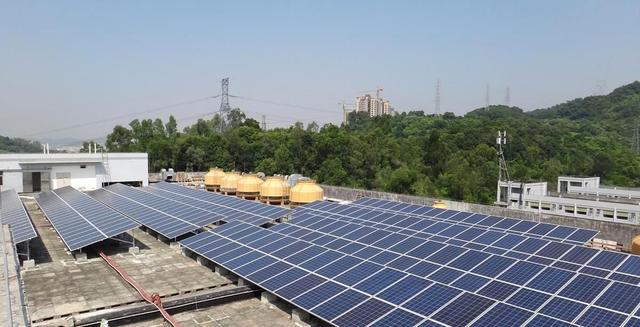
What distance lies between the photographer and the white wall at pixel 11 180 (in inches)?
1897

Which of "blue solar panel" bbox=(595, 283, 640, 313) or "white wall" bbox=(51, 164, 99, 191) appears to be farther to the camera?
"white wall" bbox=(51, 164, 99, 191)

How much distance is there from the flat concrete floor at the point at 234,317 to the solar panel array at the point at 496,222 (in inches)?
458

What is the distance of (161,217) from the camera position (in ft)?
97.2

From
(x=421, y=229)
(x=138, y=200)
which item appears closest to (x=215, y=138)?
(x=138, y=200)

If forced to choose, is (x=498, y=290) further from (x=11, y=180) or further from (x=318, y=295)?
(x=11, y=180)

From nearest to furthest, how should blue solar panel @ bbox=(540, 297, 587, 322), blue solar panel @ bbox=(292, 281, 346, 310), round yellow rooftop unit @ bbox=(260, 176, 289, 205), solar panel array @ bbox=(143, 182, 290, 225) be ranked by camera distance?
blue solar panel @ bbox=(540, 297, 587, 322), blue solar panel @ bbox=(292, 281, 346, 310), solar panel array @ bbox=(143, 182, 290, 225), round yellow rooftop unit @ bbox=(260, 176, 289, 205)

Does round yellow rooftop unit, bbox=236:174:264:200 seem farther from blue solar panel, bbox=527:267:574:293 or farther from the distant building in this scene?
blue solar panel, bbox=527:267:574:293

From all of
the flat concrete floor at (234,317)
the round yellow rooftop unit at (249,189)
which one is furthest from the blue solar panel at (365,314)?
the round yellow rooftop unit at (249,189)

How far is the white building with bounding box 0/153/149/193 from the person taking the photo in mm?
48406

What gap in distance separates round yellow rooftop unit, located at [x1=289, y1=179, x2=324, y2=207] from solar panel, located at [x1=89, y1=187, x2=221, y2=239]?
10169mm

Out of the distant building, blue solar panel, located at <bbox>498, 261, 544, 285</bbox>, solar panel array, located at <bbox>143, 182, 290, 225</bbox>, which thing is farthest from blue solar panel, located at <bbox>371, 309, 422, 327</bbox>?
the distant building

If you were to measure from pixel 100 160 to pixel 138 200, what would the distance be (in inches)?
708

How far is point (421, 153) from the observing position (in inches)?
3147

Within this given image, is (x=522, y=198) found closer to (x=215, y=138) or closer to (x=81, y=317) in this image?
(x=81, y=317)
